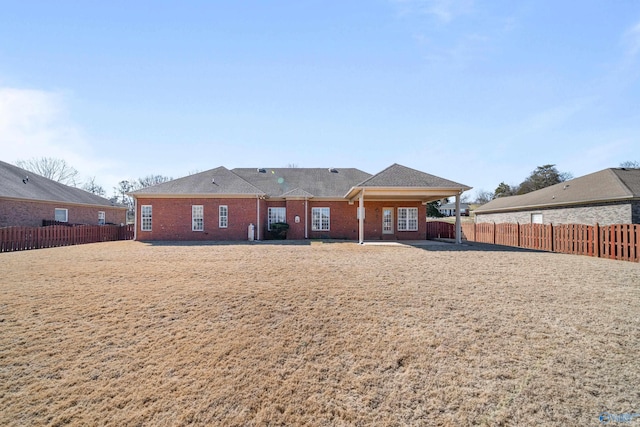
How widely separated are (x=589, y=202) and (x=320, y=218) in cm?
1667

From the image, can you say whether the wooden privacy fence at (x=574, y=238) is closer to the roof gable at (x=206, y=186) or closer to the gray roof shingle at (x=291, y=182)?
the gray roof shingle at (x=291, y=182)

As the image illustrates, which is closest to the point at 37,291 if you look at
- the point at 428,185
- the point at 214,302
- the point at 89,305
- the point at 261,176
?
the point at 89,305

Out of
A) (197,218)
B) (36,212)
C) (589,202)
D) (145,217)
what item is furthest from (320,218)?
(36,212)

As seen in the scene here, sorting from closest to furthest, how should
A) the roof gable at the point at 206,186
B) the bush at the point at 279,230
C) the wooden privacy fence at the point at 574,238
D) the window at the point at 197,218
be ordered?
1. the wooden privacy fence at the point at 574,238
2. the roof gable at the point at 206,186
3. the window at the point at 197,218
4. the bush at the point at 279,230

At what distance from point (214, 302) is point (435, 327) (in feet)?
13.0

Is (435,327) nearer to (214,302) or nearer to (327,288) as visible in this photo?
(327,288)

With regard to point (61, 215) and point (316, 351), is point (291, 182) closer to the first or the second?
point (61, 215)

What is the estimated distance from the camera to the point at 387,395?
10.8 ft

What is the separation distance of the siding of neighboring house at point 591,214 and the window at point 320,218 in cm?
1572

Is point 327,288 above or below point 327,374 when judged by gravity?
above

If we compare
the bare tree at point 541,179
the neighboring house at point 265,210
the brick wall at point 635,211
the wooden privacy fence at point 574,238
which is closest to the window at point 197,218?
the neighboring house at point 265,210

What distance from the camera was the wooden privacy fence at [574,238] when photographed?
36.4 ft

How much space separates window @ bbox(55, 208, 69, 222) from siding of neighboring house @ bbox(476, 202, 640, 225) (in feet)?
119

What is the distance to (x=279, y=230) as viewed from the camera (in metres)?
19.6
